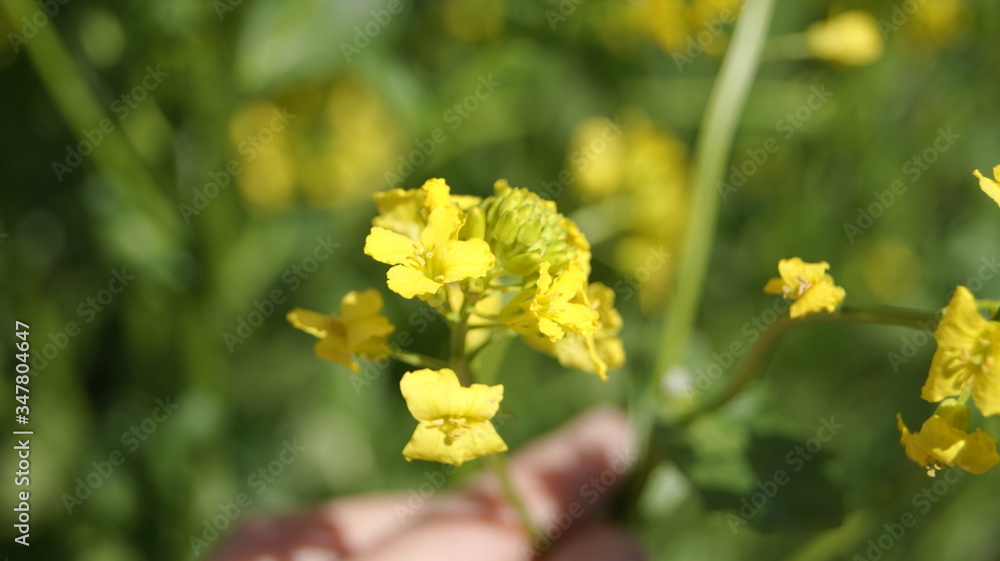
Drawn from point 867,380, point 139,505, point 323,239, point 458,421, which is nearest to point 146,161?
point 323,239

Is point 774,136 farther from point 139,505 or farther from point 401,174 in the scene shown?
point 139,505

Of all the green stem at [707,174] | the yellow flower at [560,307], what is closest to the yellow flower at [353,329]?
the yellow flower at [560,307]

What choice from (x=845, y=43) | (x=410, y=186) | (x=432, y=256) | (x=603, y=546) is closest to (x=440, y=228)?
(x=432, y=256)

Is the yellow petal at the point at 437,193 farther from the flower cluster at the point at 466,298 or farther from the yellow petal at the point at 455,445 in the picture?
the yellow petal at the point at 455,445

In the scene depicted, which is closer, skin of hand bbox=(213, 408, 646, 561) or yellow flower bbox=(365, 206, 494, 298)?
yellow flower bbox=(365, 206, 494, 298)

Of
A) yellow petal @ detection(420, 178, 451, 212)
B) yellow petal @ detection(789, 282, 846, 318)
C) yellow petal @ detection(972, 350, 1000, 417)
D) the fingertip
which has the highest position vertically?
yellow petal @ detection(420, 178, 451, 212)

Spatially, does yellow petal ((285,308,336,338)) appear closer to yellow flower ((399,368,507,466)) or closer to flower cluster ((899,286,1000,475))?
yellow flower ((399,368,507,466))

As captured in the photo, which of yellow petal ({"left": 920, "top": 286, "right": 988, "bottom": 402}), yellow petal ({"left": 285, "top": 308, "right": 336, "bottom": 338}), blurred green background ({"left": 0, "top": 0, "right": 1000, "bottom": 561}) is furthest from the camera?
blurred green background ({"left": 0, "top": 0, "right": 1000, "bottom": 561})

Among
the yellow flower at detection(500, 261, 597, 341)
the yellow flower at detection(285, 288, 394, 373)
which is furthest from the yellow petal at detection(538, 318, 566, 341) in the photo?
the yellow flower at detection(285, 288, 394, 373)
